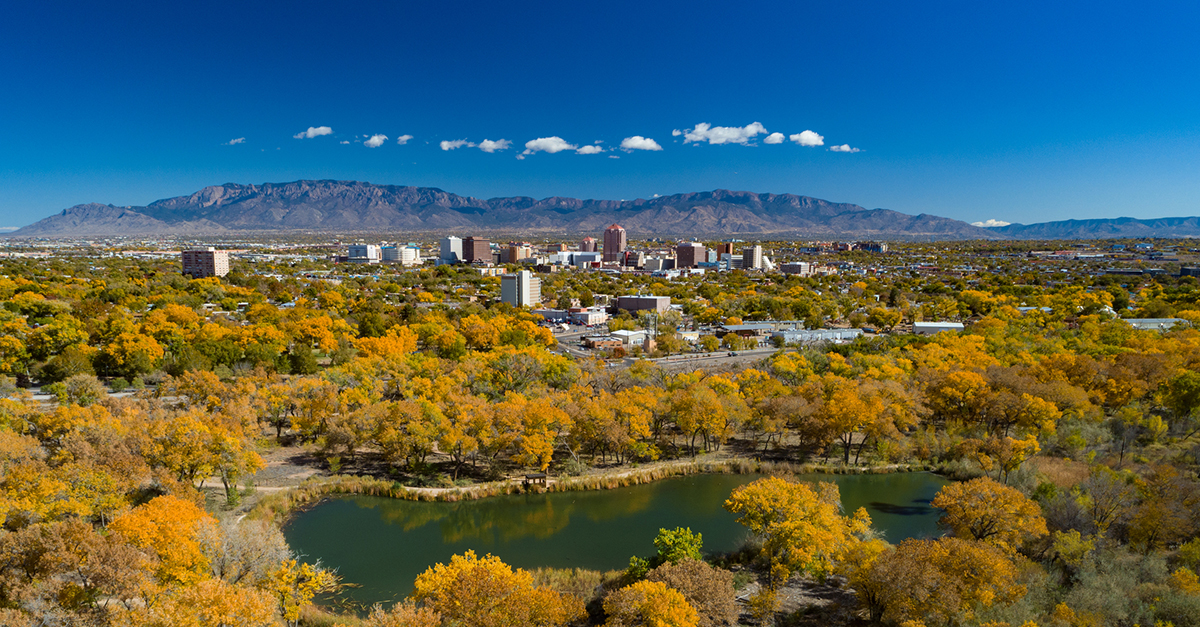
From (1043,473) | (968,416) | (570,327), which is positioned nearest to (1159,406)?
(968,416)

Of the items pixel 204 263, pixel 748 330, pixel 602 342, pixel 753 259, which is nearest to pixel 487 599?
pixel 602 342

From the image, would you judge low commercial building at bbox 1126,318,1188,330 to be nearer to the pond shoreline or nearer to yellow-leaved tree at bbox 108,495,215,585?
the pond shoreline

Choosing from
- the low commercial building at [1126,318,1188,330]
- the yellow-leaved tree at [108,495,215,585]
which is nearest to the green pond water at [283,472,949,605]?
the yellow-leaved tree at [108,495,215,585]

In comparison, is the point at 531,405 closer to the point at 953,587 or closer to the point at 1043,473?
the point at 953,587

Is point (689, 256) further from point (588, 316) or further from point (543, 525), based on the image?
point (543, 525)

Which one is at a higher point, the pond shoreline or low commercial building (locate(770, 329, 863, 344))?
low commercial building (locate(770, 329, 863, 344))

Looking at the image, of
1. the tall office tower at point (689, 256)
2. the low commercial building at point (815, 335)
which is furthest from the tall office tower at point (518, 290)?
the tall office tower at point (689, 256)

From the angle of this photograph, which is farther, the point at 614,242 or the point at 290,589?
the point at 614,242
